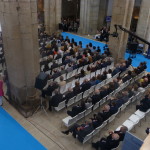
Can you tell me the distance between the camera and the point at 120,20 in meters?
14.4

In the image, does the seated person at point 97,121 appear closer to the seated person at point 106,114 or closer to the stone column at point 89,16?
the seated person at point 106,114

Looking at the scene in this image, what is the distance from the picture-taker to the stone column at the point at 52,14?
70.1 ft

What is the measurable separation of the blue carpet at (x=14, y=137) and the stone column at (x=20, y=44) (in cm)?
134

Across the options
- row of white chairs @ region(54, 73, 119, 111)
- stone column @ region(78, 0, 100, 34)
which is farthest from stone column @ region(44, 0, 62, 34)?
row of white chairs @ region(54, 73, 119, 111)

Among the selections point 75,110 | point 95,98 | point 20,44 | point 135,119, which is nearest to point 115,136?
point 135,119

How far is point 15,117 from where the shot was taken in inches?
359

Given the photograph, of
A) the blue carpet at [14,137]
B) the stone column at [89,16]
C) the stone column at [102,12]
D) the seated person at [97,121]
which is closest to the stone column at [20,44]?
the blue carpet at [14,137]

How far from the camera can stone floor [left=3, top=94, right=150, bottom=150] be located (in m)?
7.72

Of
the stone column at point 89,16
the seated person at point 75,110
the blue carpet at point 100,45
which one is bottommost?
the blue carpet at point 100,45

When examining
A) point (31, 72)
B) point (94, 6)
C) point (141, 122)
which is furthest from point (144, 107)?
point (94, 6)

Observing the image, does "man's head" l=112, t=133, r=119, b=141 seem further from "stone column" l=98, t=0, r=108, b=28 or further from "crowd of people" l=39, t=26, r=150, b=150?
"stone column" l=98, t=0, r=108, b=28

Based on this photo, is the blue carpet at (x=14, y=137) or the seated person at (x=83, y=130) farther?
the blue carpet at (x=14, y=137)

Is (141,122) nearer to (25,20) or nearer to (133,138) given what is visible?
(133,138)

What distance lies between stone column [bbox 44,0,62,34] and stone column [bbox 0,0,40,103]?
1357 centimetres
